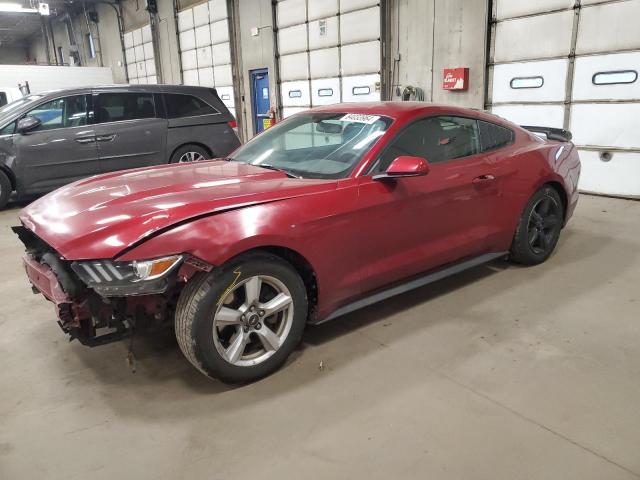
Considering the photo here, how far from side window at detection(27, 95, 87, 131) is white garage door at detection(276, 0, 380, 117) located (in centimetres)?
527

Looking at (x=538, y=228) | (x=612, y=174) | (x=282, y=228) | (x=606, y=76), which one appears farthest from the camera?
(x=612, y=174)

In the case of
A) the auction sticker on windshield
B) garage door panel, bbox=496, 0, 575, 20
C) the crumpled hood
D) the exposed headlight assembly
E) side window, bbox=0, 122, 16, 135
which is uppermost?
garage door panel, bbox=496, 0, 575, 20

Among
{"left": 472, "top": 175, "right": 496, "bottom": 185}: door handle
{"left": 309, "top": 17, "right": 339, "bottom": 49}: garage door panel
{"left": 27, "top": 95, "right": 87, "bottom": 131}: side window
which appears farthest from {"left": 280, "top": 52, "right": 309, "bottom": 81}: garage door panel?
{"left": 472, "top": 175, "right": 496, "bottom": 185}: door handle

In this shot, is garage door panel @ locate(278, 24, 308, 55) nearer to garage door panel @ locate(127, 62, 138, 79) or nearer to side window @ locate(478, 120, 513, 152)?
side window @ locate(478, 120, 513, 152)

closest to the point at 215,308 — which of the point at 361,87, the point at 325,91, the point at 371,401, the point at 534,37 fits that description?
the point at 371,401

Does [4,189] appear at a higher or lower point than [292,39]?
lower

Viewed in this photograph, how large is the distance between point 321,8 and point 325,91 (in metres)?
1.68

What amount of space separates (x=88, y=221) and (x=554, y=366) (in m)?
2.48

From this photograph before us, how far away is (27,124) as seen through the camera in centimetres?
626

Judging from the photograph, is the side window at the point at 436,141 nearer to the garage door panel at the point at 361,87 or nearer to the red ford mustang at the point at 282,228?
the red ford mustang at the point at 282,228

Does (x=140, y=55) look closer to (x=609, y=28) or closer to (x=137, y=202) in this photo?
(x=609, y=28)

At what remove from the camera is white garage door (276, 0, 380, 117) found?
942 cm

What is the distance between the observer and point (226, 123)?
7.58 m

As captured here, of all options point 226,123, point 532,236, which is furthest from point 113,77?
point 532,236
